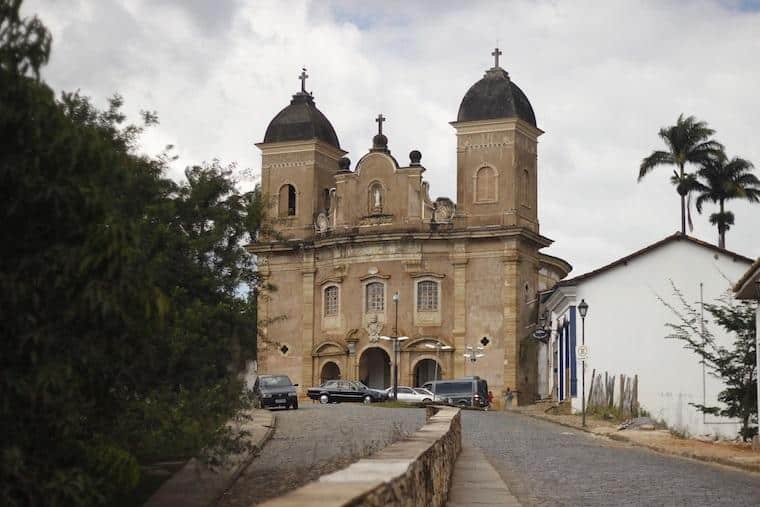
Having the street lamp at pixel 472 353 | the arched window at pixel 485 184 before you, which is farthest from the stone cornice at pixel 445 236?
the street lamp at pixel 472 353

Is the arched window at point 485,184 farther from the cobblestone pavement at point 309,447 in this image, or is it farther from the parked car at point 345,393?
the cobblestone pavement at point 309,447

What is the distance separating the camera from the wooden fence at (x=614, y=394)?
38.7 meters

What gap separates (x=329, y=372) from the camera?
67.6 metres

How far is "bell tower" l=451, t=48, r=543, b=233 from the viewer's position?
2579 inches

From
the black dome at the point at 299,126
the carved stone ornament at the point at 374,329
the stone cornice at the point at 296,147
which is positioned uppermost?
the black dome at the point at 299,126

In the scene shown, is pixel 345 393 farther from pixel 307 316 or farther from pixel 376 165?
pixel 376 165

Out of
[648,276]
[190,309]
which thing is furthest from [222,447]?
[648,276]

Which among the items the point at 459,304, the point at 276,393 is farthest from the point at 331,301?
the point at 276,393

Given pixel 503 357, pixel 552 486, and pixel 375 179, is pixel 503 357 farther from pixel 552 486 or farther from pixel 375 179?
pixel 552 486

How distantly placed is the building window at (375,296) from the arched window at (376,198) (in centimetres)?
394

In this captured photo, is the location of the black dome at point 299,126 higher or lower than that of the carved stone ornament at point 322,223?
higher

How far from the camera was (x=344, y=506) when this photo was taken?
628 centimetres

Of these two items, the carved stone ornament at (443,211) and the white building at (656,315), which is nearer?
the white building at (656,315)

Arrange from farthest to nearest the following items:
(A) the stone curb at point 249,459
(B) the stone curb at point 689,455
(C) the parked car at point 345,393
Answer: (C) the parked car at point 345,393 → (B) the stone curb at point 689,455 → (A) the stone curb at point 249,459
